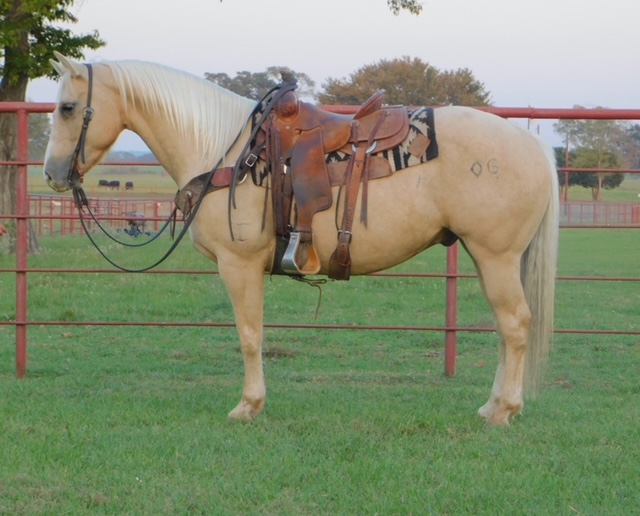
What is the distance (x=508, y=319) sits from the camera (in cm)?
456

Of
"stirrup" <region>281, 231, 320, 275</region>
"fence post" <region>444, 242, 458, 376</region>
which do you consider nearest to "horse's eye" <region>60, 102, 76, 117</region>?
"stirrup" <region>281, 231, 320, 275</region>

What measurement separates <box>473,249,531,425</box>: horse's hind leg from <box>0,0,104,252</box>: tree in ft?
34.9

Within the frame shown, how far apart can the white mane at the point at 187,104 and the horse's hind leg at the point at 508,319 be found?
1437 millimetres

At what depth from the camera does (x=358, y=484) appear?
3.53 m

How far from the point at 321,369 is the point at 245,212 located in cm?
219

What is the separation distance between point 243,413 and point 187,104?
1633 mm

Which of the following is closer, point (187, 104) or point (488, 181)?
point (488, 181)

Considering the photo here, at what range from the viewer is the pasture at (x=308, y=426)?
3.40m

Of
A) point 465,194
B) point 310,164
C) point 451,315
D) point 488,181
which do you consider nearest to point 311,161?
point 310,164

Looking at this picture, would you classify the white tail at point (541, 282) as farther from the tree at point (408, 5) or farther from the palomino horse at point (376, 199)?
the tree at point (408, 5)

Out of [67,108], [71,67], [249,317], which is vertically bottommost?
[249,317]

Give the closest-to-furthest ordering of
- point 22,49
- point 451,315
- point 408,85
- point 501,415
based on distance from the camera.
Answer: point 501,415 → point 451,315 → point 22,49 → point 408,85

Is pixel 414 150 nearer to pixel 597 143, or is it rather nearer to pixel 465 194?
pixel 465 194

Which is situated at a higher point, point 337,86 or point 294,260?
point 337,86
